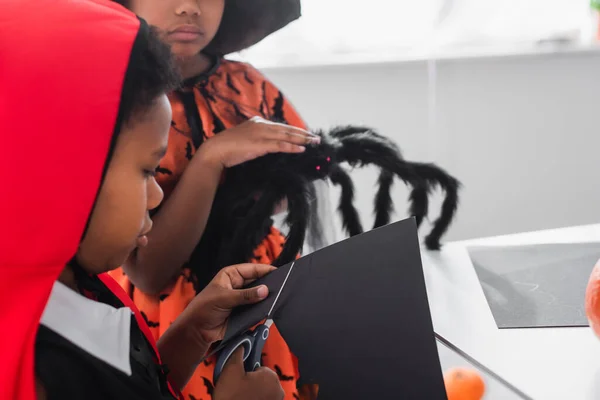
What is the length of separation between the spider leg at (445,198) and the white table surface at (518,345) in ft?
0.36

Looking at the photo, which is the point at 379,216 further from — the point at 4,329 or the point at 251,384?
the point at 4,329

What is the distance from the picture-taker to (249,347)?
530mm

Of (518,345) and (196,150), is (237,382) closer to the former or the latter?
(518,345)

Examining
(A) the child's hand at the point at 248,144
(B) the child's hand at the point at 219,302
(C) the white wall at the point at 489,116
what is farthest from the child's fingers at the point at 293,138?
(C) the white wall at the point at 489,116

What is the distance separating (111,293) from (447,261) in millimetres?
444

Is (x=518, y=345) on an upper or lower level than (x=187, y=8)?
lower

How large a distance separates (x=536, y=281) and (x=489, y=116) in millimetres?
848

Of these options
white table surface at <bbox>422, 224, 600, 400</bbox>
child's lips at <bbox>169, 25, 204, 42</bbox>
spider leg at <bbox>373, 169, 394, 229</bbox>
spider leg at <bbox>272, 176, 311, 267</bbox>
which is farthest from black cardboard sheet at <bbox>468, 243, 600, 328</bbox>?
child's lips at <bbox>169, 25, 204, 42</bbox>

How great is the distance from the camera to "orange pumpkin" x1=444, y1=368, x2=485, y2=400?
0.54 meters

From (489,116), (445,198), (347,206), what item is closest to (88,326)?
(347,206)

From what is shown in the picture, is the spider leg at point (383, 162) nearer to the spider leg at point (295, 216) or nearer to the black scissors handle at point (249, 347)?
the spider leg at point (295, 216)

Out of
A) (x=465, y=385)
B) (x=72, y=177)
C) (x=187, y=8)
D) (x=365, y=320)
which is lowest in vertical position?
(x=465, y=385)

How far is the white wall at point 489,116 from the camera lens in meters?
1.42

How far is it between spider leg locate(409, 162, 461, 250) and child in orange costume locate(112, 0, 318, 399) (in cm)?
18
